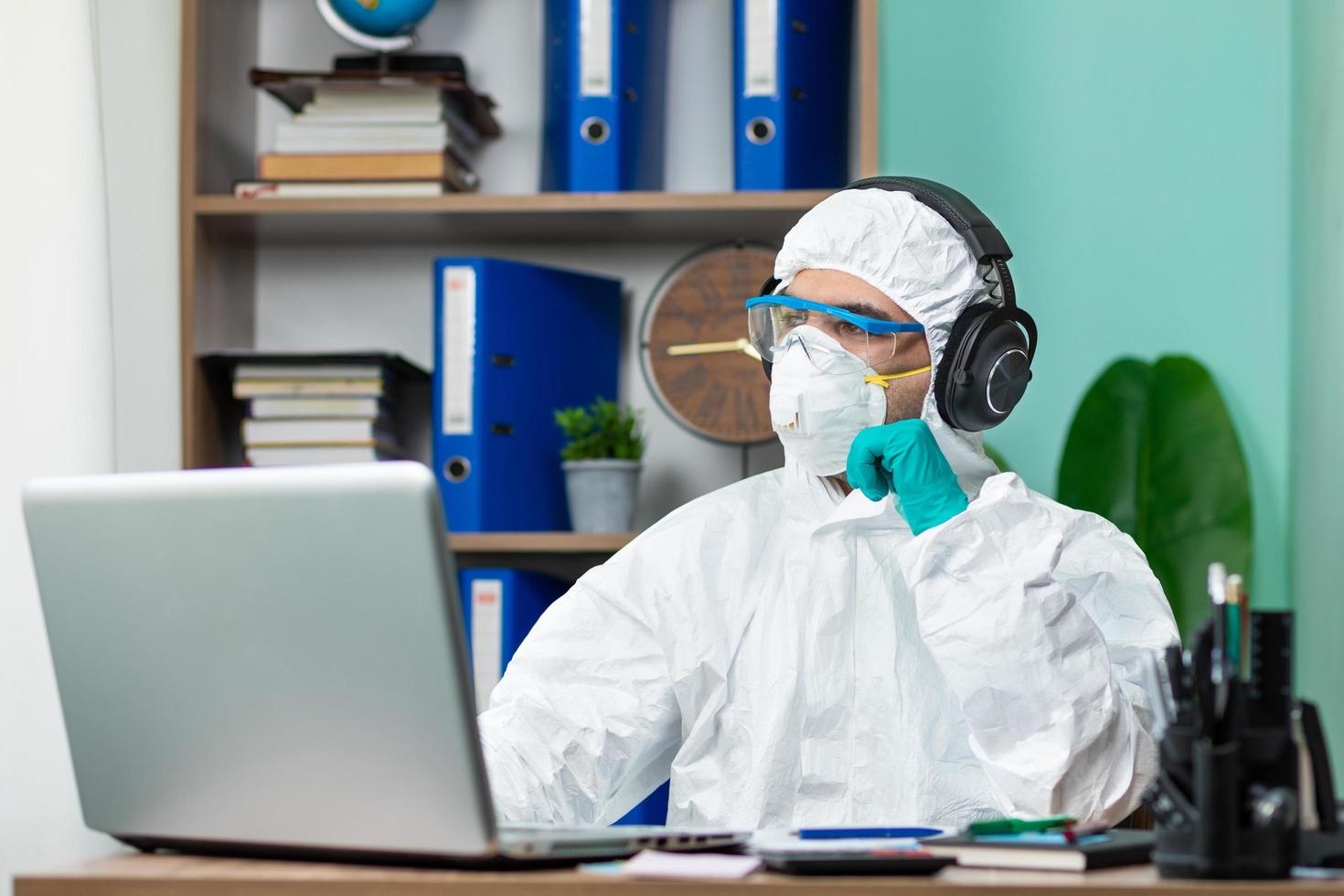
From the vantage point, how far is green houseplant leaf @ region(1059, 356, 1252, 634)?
2225 mm

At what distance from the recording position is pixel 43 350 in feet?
5.53

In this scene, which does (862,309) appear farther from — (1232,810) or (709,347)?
(1232,810)

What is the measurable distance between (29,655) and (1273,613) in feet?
4.46

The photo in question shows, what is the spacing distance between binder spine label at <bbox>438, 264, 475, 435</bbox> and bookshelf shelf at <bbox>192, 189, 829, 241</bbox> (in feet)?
0.38

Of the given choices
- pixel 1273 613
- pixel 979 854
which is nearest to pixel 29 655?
pixel 979 854

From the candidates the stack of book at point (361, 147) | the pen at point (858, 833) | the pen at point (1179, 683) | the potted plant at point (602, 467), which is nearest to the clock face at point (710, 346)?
the potted plant at point (602, 467)

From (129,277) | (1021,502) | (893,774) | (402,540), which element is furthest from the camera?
(129,277)

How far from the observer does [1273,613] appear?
807 mm

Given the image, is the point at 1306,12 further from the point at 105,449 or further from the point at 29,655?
the point at 29,655

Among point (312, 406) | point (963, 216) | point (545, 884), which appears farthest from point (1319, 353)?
point (545, 884)

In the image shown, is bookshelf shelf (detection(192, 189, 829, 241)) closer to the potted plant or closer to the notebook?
the potted plant

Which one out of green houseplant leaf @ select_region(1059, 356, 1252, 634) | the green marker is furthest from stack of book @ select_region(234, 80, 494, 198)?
the green marker

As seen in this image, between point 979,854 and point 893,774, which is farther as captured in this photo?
point 893,774

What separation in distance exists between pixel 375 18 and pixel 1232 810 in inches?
73.5
